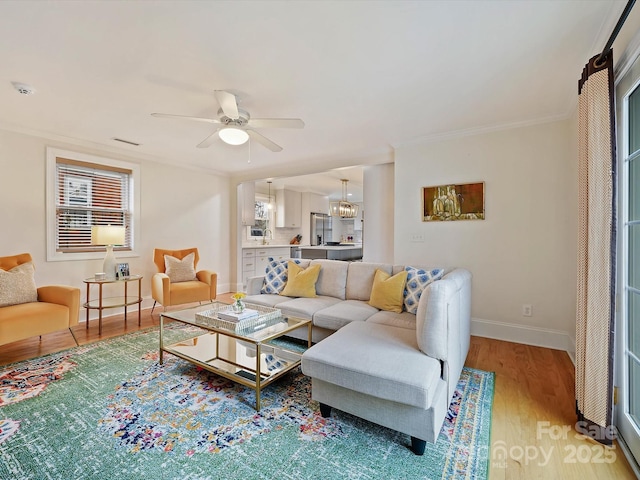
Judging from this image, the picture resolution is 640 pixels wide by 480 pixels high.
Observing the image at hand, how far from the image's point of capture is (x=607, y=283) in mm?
1650

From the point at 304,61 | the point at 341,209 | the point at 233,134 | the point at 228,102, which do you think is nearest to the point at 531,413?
the point at 304,61

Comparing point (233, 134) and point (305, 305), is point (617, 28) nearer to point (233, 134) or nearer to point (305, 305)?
point (233, 134)

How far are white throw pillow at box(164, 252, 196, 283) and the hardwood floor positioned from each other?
1.22 metres

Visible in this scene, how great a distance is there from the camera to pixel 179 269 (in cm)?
441

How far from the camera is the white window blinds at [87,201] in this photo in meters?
3.86

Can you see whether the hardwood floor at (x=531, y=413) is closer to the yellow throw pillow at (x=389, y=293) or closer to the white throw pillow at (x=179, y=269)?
the yellow throw pillow at (x=389, y=293)

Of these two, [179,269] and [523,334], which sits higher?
[179,269]

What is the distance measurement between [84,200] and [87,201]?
0.11ft

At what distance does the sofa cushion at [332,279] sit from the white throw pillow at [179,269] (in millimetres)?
2146

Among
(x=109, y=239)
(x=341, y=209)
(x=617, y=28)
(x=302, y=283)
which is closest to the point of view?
(x=617, y=28)

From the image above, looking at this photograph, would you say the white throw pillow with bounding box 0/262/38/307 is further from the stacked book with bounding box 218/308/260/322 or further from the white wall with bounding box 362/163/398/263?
the white wall with bounding box 362/163/398/263

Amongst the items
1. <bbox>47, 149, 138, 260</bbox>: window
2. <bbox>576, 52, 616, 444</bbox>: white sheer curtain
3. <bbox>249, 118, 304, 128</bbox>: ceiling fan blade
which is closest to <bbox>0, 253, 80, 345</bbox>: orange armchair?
<bbox>47, 149, 138, 260</bbox>: window

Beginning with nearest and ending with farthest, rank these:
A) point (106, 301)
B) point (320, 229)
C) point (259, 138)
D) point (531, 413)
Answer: point (531, 413), point (259, 138), point (106, 301), point (320, 229)

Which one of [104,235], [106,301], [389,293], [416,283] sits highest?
[104,235]
